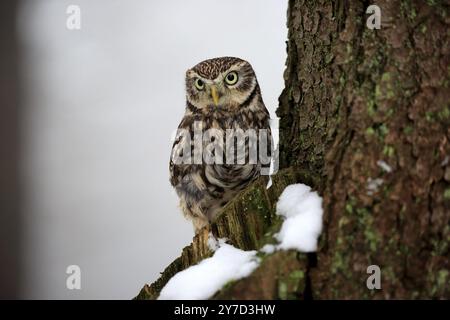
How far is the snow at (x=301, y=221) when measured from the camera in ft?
5.41

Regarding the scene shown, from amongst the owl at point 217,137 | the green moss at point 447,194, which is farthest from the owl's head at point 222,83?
the green moss at point 447,194

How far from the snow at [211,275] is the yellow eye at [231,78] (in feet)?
4.35

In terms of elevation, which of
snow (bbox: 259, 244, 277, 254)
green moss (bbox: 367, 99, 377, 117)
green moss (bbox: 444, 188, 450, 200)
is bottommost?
snow (bbox: 259, 244, 277, 254)

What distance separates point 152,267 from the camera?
438cm

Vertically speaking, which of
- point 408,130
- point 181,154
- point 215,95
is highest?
point 215,95

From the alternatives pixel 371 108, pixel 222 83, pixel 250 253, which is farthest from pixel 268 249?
pixel 222 83

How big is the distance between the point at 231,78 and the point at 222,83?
0.20ft

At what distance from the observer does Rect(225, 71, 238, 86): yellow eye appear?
3.01 m

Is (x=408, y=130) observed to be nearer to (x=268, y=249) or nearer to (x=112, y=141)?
(x=268, y=249)

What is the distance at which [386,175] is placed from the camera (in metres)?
1.61

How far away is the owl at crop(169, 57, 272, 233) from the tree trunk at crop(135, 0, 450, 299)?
1.05m

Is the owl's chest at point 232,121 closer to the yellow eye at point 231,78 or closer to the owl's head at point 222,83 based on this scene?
the owl's head at point 222,83

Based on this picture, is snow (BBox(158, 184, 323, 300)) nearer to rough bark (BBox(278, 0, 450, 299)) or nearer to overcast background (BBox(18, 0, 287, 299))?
rough bark (BBox(278, 0, 450, 299))

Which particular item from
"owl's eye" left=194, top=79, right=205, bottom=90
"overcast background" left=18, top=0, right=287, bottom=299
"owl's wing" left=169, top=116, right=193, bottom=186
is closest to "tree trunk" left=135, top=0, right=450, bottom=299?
"owl's wing" left=169, top=116, right=193, bottom=186
